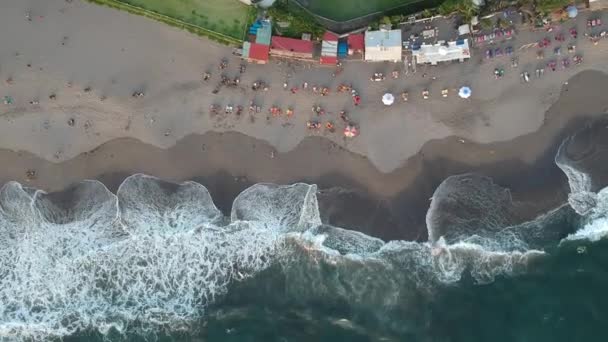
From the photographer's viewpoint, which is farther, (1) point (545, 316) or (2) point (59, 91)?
(2) point (59, 91)

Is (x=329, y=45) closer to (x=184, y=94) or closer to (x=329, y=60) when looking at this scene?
(x=329, y=60)

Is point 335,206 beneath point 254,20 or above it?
beneath

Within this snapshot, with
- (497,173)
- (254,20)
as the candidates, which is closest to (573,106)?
(497,173)

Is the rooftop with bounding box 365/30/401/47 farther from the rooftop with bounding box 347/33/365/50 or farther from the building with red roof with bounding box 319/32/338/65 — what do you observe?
the building with red roof with bounding box 319/32/338/65

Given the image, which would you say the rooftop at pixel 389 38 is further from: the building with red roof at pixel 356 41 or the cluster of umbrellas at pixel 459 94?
the cluster of umbrellas at pixel 459 94

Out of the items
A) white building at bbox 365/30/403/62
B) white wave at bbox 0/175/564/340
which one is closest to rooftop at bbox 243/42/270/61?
white building at bbox 365/30/403/62

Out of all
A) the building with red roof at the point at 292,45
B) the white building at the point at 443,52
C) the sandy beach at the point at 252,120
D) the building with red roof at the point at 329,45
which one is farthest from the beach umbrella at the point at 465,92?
the building with red roof at the point at 292,45

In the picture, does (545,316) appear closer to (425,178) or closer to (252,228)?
(425,178)

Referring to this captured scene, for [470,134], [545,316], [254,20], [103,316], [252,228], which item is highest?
[254,20]
